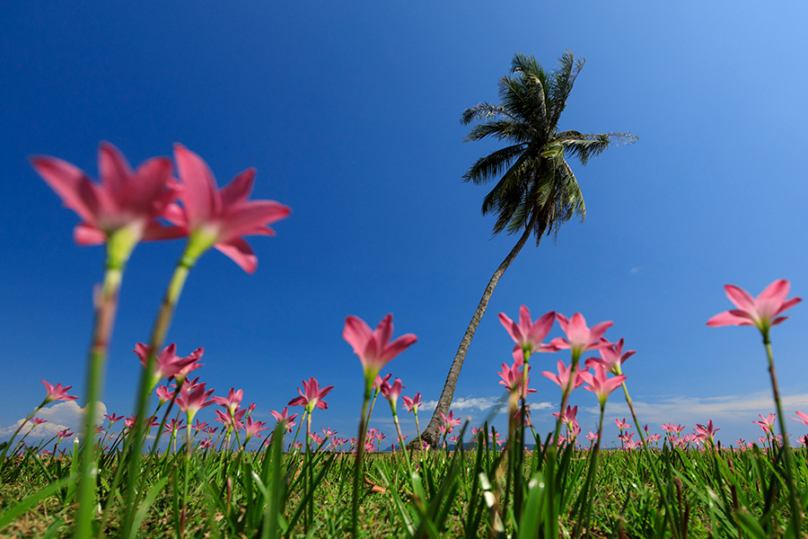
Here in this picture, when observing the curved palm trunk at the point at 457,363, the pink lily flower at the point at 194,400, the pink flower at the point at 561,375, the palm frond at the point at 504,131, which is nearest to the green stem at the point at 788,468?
the pink flower at the point at 561,375

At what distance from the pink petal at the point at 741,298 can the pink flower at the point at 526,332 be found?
0.43 metres

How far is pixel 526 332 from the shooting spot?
1.10 meters

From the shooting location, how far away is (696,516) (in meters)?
1.76

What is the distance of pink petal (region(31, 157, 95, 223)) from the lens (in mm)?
514

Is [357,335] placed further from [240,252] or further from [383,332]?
[240,252]

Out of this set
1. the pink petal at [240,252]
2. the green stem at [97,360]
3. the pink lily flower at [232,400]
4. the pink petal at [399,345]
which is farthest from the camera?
the pink lily flower at [232,400]

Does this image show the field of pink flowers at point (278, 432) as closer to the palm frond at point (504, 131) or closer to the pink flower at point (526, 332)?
the pink flower at point (526, 332)

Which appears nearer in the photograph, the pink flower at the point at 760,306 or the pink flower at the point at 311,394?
the pink flower at the point at 760,306

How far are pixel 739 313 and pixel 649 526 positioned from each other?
1.07 metres

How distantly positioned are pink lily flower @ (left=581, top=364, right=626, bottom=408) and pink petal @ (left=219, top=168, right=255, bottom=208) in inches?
43.7

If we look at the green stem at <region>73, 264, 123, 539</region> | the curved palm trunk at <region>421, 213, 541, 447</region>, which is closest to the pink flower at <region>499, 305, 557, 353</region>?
the green stem at <region>73, 264, 123, 539</region>

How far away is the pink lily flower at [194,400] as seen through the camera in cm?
172

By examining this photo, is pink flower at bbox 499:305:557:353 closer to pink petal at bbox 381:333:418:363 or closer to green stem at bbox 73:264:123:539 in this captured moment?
pink petal at bbox 381:333:418:363

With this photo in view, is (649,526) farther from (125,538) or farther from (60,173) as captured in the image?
(60,173)
